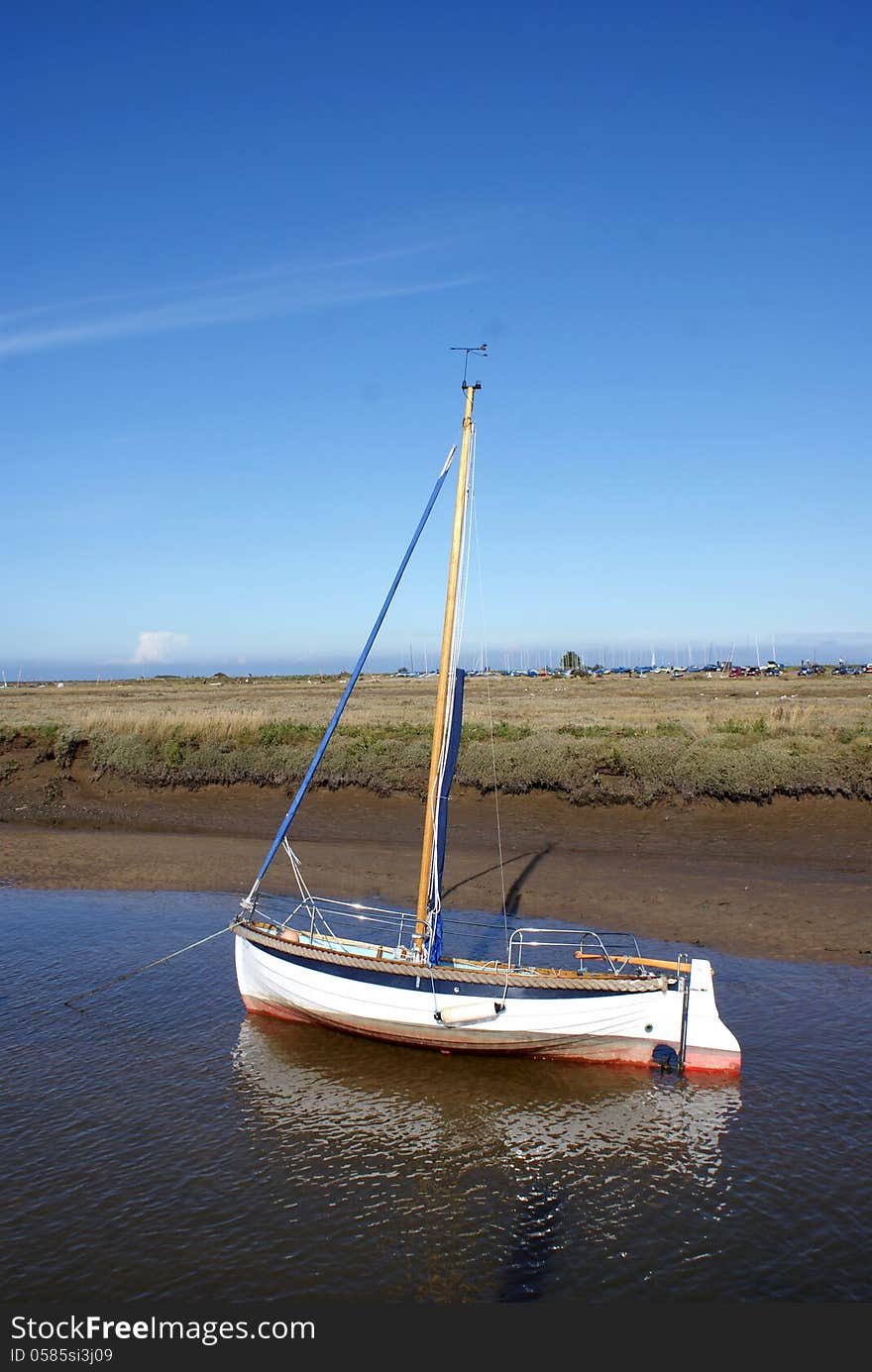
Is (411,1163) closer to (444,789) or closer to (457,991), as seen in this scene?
(457,991)

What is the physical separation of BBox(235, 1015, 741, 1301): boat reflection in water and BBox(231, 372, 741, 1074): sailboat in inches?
15.9

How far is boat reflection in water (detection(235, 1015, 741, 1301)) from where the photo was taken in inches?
364

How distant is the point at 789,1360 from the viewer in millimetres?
8094

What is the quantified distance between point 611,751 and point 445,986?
19.0m

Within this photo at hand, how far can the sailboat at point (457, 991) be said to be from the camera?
44.6 feet

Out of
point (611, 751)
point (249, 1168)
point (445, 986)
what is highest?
point (611, 751)

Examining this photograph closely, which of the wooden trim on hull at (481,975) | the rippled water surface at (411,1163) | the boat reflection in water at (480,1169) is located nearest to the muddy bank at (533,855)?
the rippled water surface at (411,1163)

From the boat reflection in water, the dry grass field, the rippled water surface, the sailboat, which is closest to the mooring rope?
the rippled water surface

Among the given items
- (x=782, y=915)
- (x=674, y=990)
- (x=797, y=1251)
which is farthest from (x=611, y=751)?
(x=797, y=1251)

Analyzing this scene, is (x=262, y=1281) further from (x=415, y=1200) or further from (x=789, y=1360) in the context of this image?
(x=789, y=1360)

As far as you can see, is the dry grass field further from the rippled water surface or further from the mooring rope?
Result: the rippled water surface

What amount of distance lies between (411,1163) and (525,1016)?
294cm

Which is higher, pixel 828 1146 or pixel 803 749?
pixel 803 749

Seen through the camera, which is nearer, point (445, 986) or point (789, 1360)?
point (789, 1360)
